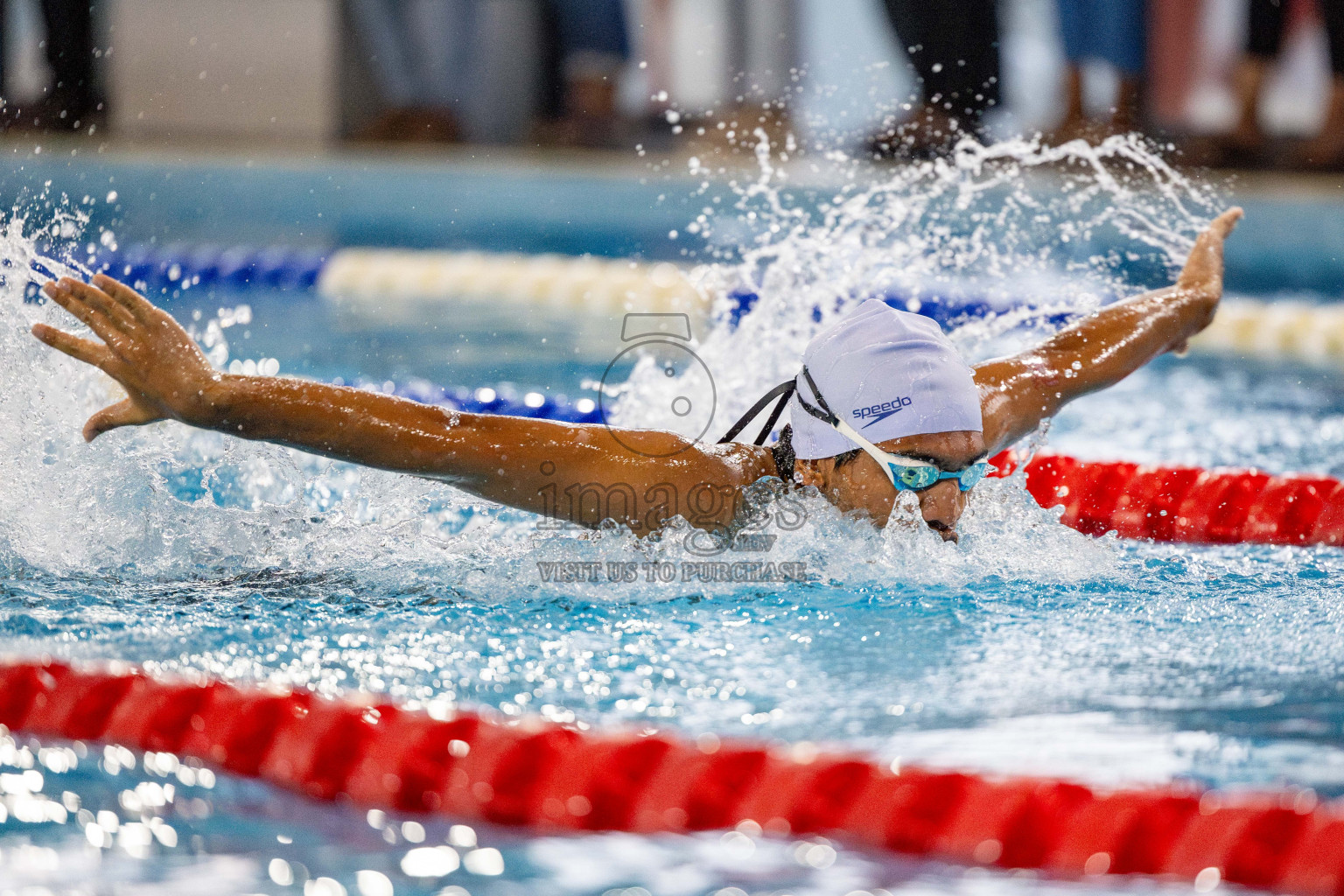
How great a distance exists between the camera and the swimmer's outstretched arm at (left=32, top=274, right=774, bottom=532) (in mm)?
2117

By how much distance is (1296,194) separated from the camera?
29.4 feet

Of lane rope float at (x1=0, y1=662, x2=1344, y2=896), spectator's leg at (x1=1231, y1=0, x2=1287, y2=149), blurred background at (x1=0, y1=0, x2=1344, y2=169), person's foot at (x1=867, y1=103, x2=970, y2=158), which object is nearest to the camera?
lane rope float at (x1=0, y1=662, x2=1344, y2=896)

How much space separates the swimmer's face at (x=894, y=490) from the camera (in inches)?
94.6

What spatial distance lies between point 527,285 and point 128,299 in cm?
455

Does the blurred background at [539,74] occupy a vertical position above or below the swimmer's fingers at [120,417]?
above

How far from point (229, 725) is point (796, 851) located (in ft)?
2.79

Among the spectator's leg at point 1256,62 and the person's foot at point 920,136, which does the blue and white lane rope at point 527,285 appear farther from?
the spectator's leg at point 1256,62

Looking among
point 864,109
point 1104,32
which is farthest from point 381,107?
point 1104,32

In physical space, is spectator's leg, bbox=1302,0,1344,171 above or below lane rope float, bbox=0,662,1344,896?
above

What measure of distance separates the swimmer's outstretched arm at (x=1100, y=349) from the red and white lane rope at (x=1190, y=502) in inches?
15.9

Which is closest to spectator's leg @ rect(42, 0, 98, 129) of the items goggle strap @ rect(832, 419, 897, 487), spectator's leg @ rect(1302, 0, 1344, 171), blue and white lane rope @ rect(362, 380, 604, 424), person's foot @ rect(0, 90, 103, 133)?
person's foot @ rect(0, 90, 103, 133)

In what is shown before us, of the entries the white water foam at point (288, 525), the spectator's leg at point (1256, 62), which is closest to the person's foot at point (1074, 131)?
the spectator's leg at point (1256, 62)

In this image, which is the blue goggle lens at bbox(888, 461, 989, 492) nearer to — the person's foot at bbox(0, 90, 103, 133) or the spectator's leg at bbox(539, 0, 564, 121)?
the spectator's leg at bbox(539, 0, 564, 121)

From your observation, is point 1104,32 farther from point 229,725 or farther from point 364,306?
point 229,725
